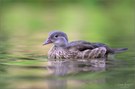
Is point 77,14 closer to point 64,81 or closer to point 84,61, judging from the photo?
point 84,61

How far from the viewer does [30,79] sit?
378 inches

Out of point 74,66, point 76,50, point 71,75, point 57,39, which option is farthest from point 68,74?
point 57,39

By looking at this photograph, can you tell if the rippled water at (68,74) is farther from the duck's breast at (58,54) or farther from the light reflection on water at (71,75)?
the duck's breast at (58,54)

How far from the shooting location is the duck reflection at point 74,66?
10680 mm

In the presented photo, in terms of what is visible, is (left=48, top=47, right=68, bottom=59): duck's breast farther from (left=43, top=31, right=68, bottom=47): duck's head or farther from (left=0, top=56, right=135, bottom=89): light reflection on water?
(left=0, top=56, right=135, bottom=89): light reflection on water

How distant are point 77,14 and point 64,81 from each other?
2207 cm

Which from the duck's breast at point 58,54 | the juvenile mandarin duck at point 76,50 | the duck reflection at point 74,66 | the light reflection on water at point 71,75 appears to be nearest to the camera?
the light reflection on water at point 71,75

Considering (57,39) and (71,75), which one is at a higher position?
(57,39)

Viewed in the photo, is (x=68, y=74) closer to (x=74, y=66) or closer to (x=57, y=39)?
(x=74, y=66)

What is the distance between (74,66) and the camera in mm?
11492

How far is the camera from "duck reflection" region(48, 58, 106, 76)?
10680mm

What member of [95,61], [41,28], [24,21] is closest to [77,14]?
[24,21]

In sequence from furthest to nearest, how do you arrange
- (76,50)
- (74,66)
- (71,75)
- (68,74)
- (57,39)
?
1. (57,39)
2. (76,50)
3. (74,66)
4. (68,74)
5. (71,75)

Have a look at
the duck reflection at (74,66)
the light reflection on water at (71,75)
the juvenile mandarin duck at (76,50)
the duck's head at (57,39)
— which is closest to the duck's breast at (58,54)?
the juvenile mandarin duck at (76,50)
